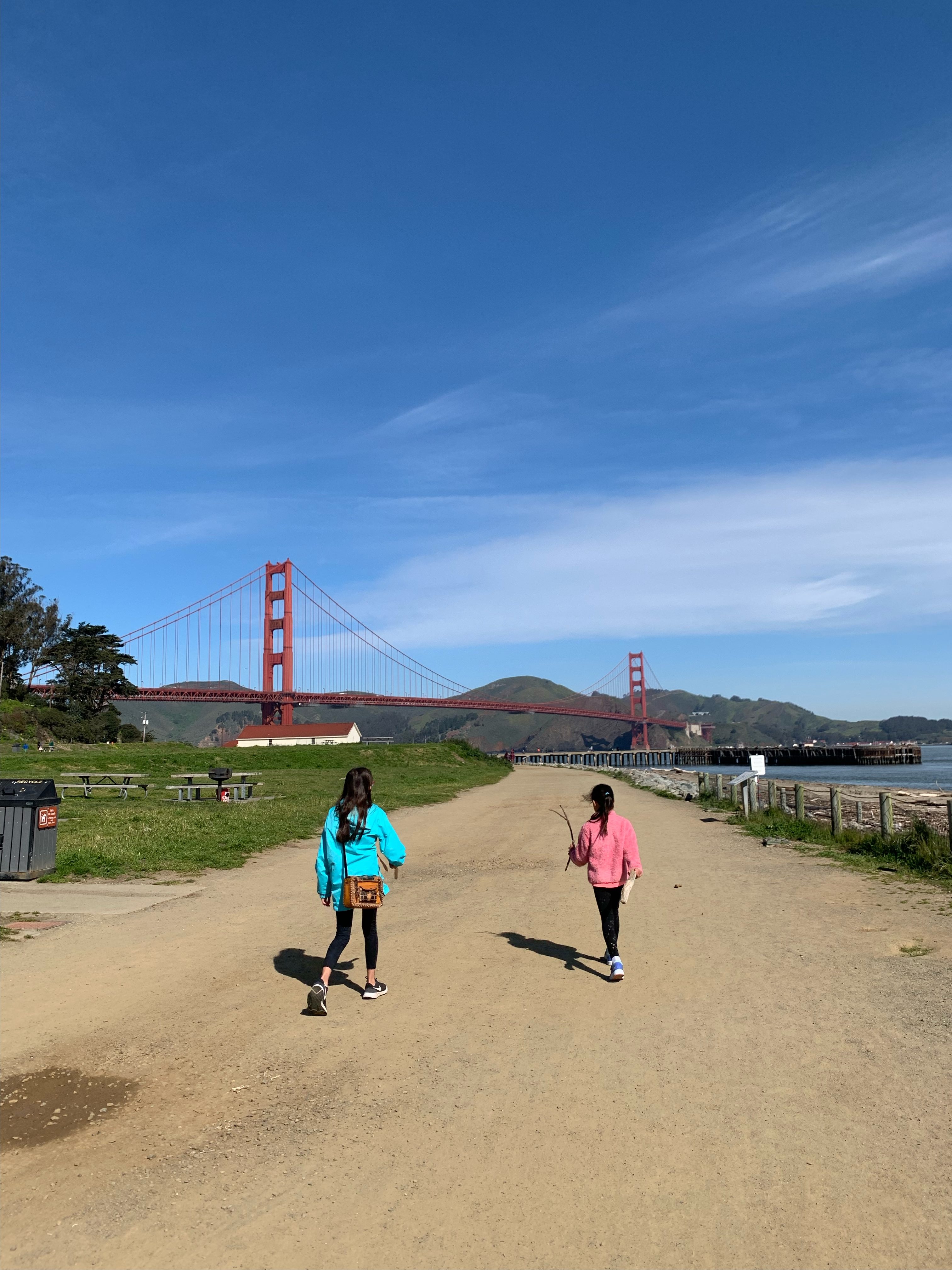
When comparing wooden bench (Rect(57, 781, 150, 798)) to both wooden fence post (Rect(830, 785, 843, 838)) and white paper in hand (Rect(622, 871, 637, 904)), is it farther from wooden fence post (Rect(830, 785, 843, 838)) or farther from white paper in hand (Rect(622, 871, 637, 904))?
white paper in hand (Rect(622, 871, 637, 904))

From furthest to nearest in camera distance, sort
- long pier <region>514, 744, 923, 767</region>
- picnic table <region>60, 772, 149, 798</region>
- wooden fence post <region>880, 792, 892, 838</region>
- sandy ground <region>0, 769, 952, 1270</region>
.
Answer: long pier <region>514, 744, 923, 767</region>
picnic table <region>60, 772, 149, 798</region>
wooden fence post <region>880, 792, 892, 838</region>
sandy ground <region>0, 769, 952, 1270</region>

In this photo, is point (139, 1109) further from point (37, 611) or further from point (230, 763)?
point (37, 611)

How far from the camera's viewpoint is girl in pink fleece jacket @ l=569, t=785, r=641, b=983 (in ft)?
23.7

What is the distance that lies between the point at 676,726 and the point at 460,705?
7255 cm

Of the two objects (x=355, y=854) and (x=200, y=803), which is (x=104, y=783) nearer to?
(x=200, y=803)

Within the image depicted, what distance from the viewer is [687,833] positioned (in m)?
18.7

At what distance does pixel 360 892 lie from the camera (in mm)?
6566

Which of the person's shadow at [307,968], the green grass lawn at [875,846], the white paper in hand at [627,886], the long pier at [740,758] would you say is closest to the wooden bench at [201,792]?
the green grass lawn at [875,846]

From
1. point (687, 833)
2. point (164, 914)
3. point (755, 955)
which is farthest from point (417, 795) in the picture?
point (755, 955)

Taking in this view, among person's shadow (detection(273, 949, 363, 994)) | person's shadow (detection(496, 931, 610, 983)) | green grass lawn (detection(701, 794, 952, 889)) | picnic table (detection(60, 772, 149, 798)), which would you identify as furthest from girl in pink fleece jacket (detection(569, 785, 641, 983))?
picnic table (detection(60, 772, 149, 798))

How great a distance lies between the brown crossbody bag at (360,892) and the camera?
655 centimetres

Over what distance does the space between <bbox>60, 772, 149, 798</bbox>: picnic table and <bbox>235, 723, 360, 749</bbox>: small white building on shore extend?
3845 centimetres

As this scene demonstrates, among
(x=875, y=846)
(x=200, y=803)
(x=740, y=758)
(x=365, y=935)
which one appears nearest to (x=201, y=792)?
(x=200, y=803)

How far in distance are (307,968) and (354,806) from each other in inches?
69.8
